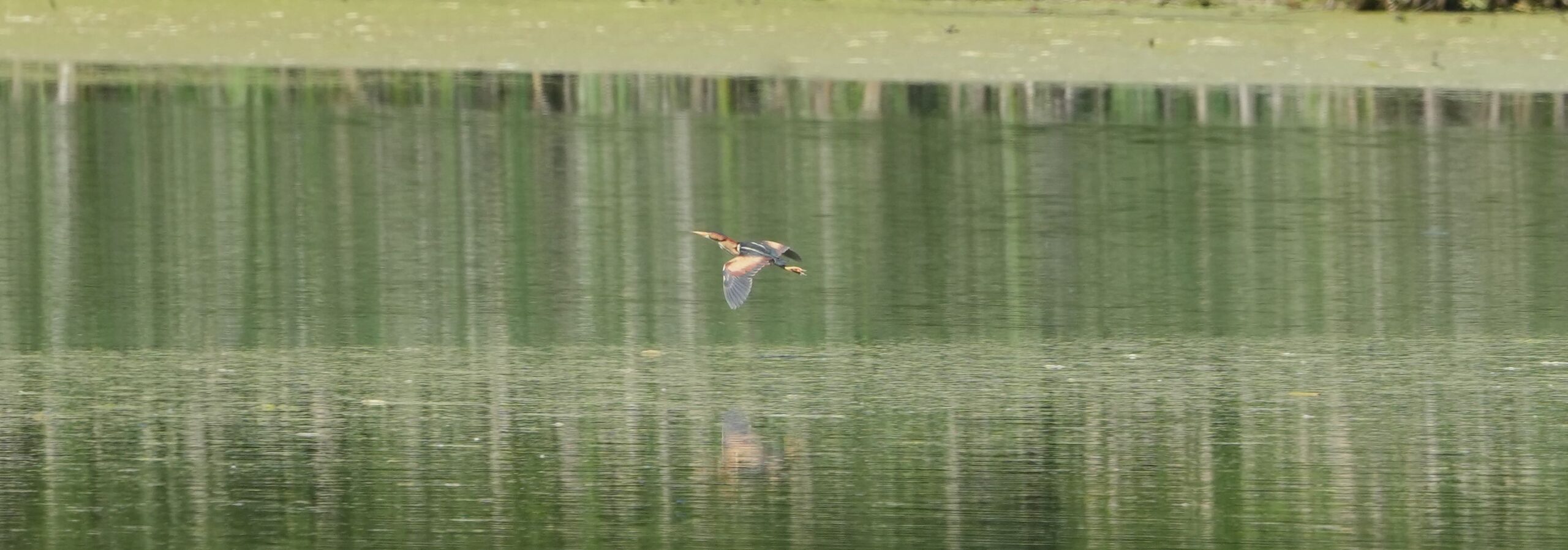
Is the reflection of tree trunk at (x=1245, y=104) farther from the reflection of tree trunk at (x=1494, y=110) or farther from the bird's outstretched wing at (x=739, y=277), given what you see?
the bird's outstretched wing at (x=739, y=277)

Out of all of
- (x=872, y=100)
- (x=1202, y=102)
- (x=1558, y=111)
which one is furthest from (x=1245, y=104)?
(x=872, y=100)


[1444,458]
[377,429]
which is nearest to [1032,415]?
[1444,458]

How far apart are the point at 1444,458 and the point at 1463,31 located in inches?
411

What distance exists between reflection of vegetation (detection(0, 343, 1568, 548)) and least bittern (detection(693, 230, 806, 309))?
0.22m

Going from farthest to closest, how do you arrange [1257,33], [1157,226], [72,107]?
[1257,33]
[72,107]
[1157,226]

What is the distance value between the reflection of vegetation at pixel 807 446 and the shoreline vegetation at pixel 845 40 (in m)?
6.82

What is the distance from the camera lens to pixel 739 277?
20.2 feet

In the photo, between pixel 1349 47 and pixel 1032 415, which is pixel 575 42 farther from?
pixel 1032 415

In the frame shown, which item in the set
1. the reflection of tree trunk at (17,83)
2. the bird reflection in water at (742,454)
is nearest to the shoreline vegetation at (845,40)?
the reflection of tree trunk at (17,83)

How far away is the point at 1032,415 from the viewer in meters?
5.85

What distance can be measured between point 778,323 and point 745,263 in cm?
94

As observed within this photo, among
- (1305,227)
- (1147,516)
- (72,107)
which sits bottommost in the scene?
(1147,516)

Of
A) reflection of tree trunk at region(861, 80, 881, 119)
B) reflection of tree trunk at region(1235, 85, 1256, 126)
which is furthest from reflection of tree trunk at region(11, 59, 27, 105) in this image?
reflection of tree trunk at region(1235, 85, 1256, 126)

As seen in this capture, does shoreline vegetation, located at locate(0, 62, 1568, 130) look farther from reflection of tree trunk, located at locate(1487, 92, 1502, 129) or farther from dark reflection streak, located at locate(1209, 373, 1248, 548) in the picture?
dark reflection streak, located at locate(1209, 373, 1248, 548)
